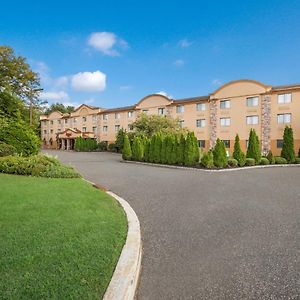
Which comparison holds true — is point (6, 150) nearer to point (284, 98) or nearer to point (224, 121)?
point (224, 121)

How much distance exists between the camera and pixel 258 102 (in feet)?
98.8

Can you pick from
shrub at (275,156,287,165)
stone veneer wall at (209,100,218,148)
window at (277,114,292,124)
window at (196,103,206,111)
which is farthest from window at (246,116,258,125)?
shrub at (275,156,287,165)

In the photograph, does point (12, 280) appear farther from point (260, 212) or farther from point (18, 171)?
point (18, 171)

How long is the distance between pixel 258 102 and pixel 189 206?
27.1 m

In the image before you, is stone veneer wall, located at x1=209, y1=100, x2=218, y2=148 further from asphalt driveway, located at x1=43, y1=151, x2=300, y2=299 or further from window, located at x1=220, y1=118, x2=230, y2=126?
asphalt driveway, located at x1=43, y1=151, x2=300, y2=299

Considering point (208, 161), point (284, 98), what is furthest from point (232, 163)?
point (284, 98)

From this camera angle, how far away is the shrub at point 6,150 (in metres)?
14.1

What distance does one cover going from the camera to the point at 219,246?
445 cm

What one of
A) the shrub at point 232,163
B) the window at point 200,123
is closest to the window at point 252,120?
the window at point 200,123

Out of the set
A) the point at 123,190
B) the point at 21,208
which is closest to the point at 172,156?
the point at 123,190

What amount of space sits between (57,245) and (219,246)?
283cm

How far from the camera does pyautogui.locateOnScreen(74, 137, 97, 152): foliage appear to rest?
44844 mm

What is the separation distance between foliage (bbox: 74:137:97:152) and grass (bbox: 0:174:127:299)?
38.8 m

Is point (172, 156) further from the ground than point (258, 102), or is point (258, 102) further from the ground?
point (258, 102)
